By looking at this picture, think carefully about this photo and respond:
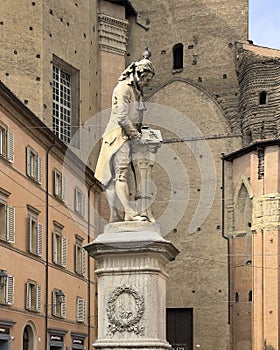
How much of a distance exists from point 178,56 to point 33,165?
23452 mm

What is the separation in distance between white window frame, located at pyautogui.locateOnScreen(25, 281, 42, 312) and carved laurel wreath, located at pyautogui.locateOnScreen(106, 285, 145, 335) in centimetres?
2242

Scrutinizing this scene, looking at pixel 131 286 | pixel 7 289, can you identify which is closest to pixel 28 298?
pixel 7 289

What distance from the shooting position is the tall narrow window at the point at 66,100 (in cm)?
4244

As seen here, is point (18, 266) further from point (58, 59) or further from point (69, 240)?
point (58, 59)

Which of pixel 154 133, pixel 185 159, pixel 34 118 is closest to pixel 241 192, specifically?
pixel 185 159

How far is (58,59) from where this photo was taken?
42.1 meters

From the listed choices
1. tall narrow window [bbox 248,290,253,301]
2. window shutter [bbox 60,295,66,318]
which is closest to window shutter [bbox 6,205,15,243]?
window shutter [bbox 60,295,66,318]

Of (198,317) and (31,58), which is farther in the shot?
(198,317)

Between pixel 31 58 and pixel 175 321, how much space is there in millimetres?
17812

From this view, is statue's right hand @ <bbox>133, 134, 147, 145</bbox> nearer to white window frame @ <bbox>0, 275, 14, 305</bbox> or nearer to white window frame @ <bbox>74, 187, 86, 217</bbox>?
white window frame @ <bbox>0, 275, 14, 305</bbox>

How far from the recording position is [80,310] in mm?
38125

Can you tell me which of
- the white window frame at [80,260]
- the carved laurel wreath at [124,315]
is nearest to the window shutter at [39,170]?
the white window frame at [80,260]

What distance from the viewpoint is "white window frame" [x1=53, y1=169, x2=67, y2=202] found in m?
34.9

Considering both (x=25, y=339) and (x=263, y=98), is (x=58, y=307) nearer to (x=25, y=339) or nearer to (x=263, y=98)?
(x=25, y=339)
